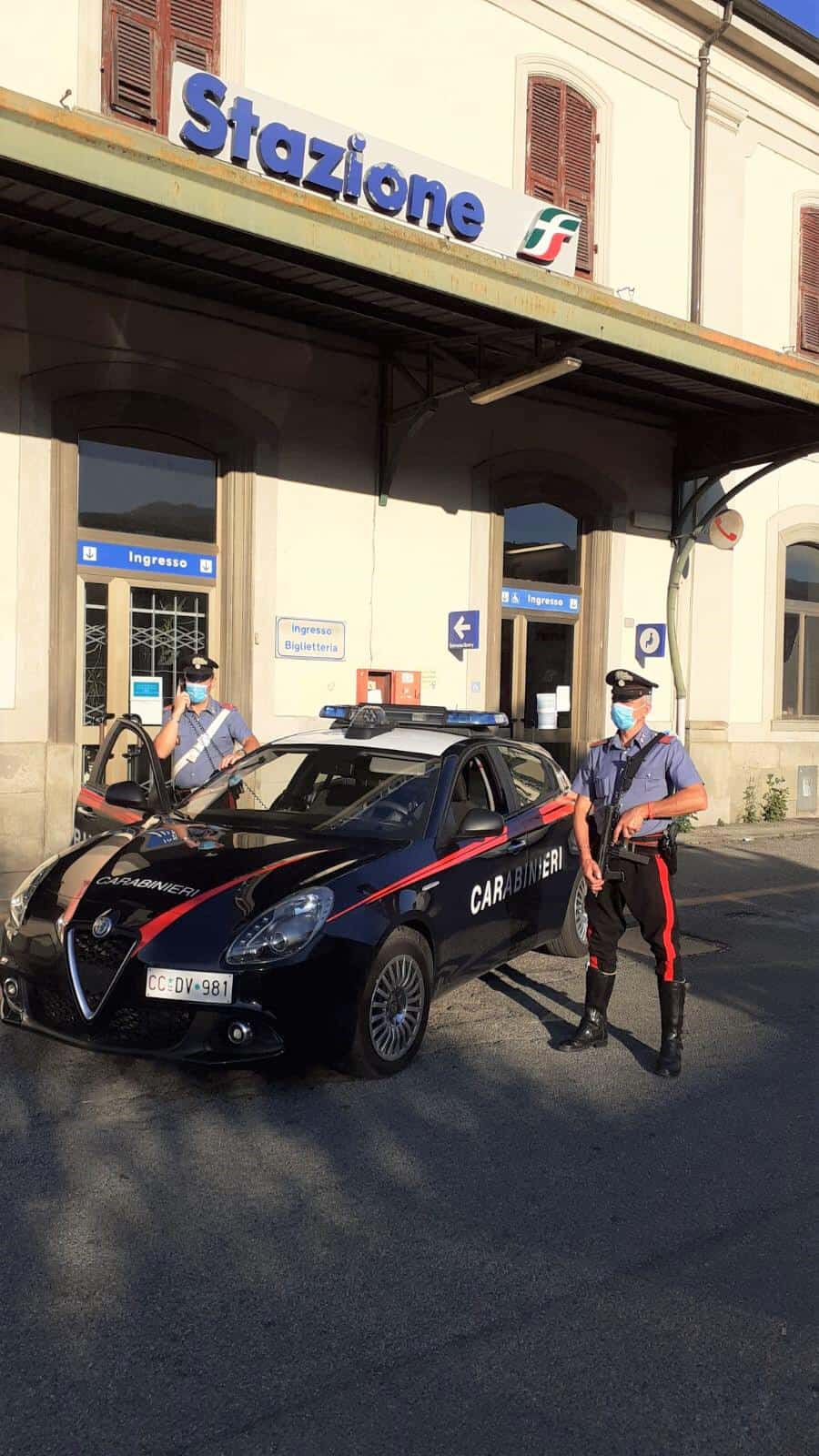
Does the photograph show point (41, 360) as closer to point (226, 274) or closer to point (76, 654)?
point (226, 274)

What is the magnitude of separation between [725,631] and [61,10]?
10.2m

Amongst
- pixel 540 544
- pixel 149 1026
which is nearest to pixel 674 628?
pixel 540 544

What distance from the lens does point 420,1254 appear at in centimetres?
351

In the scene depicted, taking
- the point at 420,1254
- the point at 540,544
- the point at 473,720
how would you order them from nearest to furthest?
the point at 420,1254 → the point at 473,720 → the point at 540,544

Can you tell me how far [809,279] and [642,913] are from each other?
13.9 meters

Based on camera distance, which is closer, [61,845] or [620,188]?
[61,845]

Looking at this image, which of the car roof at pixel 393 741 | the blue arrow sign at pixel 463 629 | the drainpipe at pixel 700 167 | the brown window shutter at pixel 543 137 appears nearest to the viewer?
the car roof at pixel 393 741

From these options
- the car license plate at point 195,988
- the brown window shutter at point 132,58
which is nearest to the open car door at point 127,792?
the car license plate at point 195,988

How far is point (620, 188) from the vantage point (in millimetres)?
14109

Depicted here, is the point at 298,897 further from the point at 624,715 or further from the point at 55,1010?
the point at 624,715

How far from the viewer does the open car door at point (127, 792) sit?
6.26 meters

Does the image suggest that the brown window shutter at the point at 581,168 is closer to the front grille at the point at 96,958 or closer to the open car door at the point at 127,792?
the open car door at the point at 127,792

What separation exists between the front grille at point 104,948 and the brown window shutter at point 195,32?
8673mm

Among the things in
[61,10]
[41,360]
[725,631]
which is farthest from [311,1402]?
[725,631]
